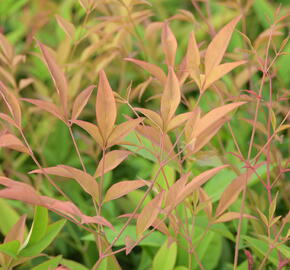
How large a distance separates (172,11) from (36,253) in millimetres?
837

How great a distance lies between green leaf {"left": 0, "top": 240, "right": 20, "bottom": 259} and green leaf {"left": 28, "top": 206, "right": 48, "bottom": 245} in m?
0.03

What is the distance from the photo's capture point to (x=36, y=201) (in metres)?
0.43

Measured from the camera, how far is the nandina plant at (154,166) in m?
0.45

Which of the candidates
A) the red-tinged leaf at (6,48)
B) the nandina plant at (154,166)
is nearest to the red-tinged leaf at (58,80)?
the nandina plant at (154,166)

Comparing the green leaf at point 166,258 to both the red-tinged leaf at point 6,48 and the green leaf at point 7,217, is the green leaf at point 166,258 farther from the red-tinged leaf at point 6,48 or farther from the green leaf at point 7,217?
the red-tinged leaf at point 6,48

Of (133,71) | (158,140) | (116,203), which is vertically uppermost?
(158,140)

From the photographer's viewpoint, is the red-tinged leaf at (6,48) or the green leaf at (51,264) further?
the red-tinged leaf at (6,48)

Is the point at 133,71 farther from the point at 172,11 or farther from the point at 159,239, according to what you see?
the point at 159,239

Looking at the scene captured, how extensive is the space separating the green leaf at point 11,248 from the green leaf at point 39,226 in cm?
3

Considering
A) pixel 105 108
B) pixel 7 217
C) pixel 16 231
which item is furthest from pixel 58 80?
pixel 7 217

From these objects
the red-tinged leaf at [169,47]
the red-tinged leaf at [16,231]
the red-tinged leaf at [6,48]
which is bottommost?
the red-tinged leaf at [16,231]

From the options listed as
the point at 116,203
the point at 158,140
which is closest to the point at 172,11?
the point at 116,203

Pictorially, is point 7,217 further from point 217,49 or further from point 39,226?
point 217,49

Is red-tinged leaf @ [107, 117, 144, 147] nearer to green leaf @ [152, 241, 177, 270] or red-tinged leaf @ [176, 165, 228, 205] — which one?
red-tinged leaf @ [176, 165, 228, 205]
